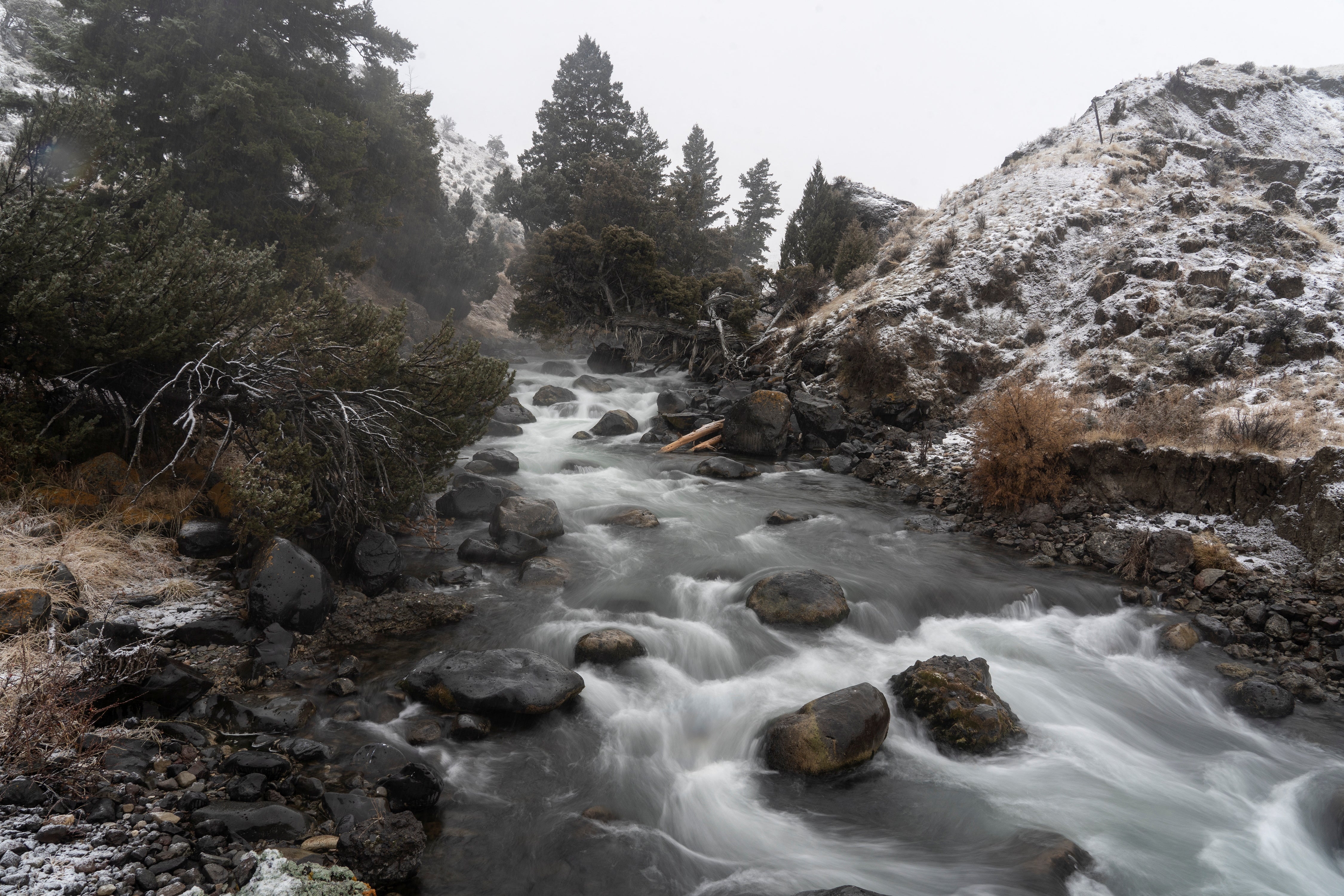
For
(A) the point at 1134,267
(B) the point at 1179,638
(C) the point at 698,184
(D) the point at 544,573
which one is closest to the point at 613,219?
(C) the point at 698,184

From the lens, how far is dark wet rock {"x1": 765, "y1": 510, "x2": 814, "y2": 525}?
1159cm

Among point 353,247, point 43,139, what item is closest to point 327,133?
point 353,247

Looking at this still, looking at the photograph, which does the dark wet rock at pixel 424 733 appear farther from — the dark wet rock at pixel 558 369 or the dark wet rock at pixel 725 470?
the dark wet rock at pixel 558 369

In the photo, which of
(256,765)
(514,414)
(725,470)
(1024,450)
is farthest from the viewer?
(514,414)

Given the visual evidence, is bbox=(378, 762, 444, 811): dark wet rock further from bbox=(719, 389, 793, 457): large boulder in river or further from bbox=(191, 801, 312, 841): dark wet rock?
bbox=(719, 389, 793, 457): large boulder in river

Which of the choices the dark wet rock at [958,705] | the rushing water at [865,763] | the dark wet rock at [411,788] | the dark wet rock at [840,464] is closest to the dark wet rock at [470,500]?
the rushing water at [865,763]

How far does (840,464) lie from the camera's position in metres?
14.9

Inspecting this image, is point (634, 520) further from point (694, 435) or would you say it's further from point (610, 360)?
point (610, 360)

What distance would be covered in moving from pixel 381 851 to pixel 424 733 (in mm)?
1563

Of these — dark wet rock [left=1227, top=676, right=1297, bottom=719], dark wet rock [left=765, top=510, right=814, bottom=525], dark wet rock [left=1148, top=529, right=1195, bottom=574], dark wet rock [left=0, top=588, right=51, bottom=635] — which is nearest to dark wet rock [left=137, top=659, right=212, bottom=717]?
dark wet rock [left=0, top=588, right=51, bottom=635]

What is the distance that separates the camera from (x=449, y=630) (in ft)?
23.7

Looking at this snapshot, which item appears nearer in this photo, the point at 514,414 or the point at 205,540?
the point at 205,540

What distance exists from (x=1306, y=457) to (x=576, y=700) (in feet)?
34.2

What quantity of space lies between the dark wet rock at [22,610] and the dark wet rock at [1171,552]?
40.9ft
